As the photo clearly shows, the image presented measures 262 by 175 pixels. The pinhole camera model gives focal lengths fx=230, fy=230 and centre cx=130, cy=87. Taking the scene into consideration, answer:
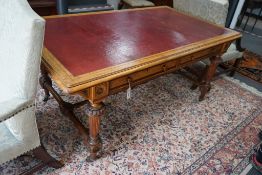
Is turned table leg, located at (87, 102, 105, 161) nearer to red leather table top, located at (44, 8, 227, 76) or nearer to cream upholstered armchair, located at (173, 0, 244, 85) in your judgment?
red leather table top, located at (44, 8, 227, 76)

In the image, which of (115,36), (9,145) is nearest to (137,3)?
(115,36)

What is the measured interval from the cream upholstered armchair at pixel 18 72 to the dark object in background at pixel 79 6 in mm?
1602

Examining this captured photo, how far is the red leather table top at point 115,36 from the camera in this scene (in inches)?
50.1

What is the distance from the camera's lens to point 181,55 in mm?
1494

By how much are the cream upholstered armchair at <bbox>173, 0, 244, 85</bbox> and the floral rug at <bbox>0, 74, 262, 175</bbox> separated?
1.42 feet

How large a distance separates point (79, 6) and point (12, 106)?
2169mm

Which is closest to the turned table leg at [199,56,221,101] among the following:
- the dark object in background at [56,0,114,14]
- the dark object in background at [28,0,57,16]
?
the dark object in background at [56,0,114,14]

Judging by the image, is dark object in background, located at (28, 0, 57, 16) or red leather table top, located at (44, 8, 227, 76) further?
dark object in background, located at (28, 0, 57, 16)

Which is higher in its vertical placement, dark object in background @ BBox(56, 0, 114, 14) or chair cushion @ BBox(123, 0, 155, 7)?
dark object in background @ BBox(56, 0, 114, 14)

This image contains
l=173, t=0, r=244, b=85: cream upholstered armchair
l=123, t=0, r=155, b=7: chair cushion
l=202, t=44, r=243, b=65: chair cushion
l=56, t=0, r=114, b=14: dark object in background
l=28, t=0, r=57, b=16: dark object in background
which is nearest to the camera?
l=173, t=0, r=244, b=85: cream upholstered armchair

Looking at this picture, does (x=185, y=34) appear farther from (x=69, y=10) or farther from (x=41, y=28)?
(x=69, y=10)

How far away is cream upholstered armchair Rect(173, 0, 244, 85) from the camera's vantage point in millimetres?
2147

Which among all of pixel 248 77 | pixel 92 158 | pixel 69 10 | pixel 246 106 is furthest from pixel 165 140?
pixel 69 10

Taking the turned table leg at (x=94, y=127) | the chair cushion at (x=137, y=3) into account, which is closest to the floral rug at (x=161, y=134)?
the turned table leg at (x=94, y=127)
